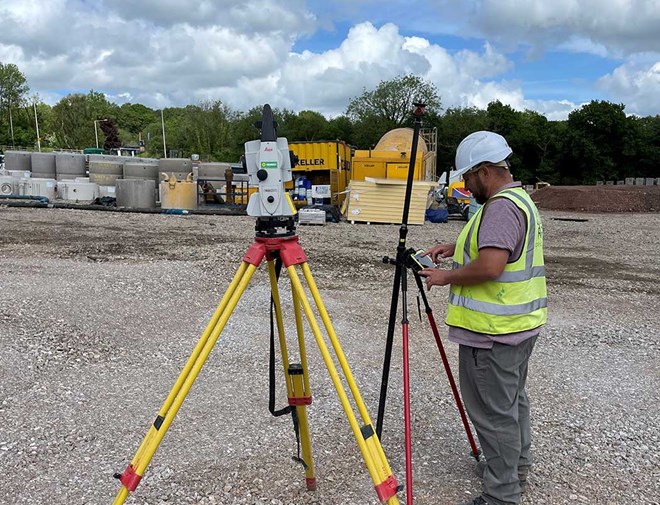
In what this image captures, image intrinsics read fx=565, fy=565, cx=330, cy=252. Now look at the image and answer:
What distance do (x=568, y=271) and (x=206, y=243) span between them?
8.11 meters

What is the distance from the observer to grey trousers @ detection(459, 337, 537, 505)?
9.91ft

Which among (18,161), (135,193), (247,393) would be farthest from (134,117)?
(247,393)

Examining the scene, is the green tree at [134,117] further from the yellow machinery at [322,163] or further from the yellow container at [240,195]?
the yellow machinery at [322,163]

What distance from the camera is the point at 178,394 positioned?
8.40 ft

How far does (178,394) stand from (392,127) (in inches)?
2369

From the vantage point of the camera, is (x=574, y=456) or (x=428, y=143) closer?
(x=574, y=456)

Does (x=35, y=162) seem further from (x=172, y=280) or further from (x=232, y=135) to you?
(x=232, y=135)

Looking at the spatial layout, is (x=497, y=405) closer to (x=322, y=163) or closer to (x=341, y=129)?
(x=322, y=163)

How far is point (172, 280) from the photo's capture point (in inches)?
350

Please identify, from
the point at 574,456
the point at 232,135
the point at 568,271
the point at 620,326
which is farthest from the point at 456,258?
the point at 232,135

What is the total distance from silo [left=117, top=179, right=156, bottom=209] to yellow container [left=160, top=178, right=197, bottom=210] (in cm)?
61

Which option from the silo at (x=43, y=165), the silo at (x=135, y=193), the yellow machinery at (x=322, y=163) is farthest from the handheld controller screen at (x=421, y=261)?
the silo at (x=43, y=165)

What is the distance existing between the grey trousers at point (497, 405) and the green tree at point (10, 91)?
279 ft

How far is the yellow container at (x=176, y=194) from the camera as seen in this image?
72.0ft
